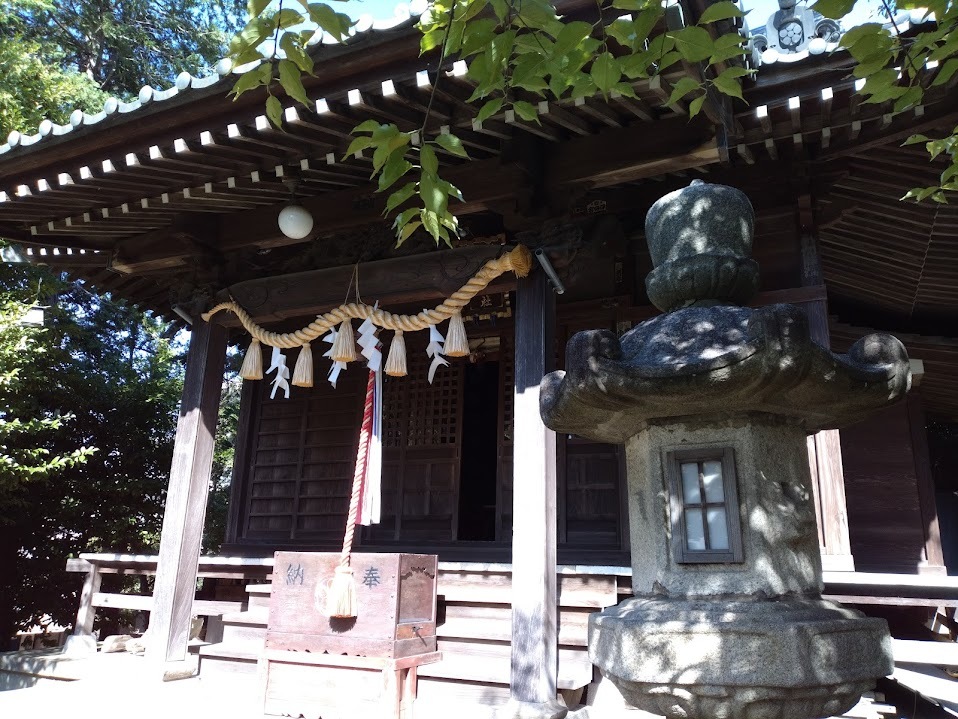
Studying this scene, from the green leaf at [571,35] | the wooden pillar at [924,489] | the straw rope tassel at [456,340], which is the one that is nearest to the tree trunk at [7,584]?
the straw rope tassel at [456,340]

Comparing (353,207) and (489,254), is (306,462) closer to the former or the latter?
(353,207)

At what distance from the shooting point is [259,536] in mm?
7879

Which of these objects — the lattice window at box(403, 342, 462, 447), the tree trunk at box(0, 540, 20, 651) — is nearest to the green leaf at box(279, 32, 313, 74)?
the lattice window at box(403, 342, 462, 447)

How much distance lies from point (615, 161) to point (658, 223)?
1.72m

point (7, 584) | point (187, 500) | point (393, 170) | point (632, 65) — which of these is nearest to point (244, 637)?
point (187, 500)

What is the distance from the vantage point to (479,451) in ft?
32.7

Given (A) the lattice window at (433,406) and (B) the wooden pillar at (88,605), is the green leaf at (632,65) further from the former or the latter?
(B) the wooden pillar at (88,605)

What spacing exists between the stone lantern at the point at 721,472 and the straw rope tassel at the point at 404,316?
6.52 ft

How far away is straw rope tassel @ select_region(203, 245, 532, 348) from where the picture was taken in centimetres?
491

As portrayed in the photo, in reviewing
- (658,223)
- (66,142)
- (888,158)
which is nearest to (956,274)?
(888,158)

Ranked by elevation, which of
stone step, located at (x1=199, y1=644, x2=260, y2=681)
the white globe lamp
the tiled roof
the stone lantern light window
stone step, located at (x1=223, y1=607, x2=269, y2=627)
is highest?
the tiled roof

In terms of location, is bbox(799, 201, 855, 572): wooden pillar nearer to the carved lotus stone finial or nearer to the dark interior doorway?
the carved lotus stone finial

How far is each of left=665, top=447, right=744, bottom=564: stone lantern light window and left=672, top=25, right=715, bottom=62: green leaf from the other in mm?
1395

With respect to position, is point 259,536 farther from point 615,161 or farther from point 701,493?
point 701,493
